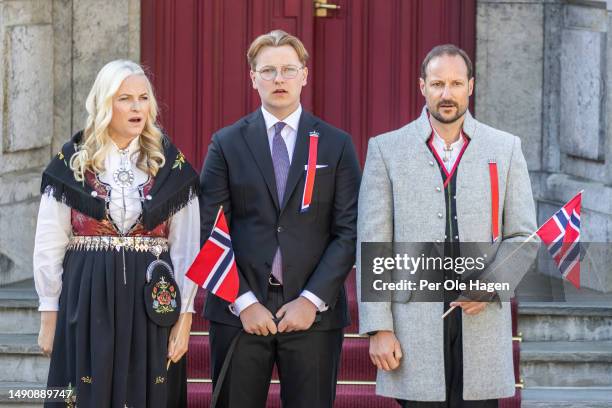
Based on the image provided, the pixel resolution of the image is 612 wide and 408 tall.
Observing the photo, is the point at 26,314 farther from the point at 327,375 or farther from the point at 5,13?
the point at 327,375

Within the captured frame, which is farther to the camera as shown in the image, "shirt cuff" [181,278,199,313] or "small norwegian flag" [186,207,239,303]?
"shirt cuff" [181,278,199,313]

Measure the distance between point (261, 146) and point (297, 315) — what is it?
687mm

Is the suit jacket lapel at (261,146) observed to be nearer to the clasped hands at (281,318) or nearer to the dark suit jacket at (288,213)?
the dark suit jacket at (288,213)

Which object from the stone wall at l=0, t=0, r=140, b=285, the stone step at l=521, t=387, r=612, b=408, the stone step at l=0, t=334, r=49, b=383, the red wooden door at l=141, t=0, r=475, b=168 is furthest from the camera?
the red wooden door at l=141, t=0, r=475, b=168

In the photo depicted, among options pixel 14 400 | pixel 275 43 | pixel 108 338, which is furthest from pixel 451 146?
pixel 14 400

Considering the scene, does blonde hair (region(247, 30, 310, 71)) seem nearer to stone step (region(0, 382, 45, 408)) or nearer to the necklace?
the necklace

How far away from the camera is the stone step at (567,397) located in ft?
23.0

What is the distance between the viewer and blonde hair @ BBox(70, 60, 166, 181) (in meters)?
5.43

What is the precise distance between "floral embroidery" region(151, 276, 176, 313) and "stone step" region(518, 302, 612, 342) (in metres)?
2.56

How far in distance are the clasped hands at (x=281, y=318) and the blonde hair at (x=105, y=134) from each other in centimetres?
65

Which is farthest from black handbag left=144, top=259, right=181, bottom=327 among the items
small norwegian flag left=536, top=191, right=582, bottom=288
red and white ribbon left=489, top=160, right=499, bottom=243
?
small norwegian flag left=536, top=191, right=582, bottom=288

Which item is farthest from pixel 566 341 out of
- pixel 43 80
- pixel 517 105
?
pixel 43 80

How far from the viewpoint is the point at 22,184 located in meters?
8.27

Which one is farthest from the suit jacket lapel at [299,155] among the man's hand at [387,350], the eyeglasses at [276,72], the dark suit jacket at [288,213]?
the man's hand at [387,350]
